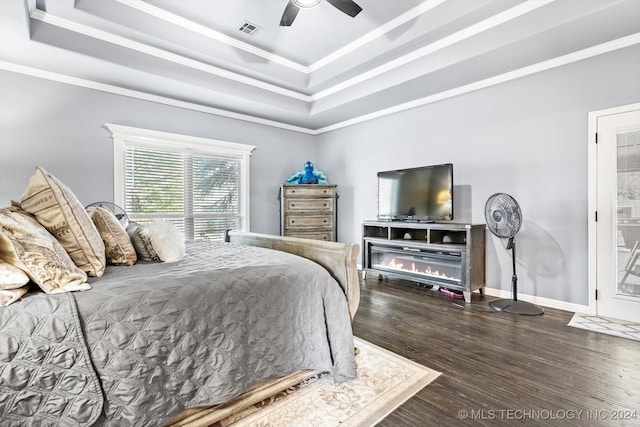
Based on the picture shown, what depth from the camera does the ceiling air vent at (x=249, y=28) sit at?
324 cm

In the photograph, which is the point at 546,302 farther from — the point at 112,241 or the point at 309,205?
the point at 112,241

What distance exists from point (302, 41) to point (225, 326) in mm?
3326

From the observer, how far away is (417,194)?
4.03 meters

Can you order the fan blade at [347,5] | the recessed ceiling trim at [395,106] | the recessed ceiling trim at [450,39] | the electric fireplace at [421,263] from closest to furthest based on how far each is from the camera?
the fan blade at [347,5] → the recessed ceiling trim at [450,39] → the recessed ceiling trim at [395,106] → the electric fireplace at [421,263]

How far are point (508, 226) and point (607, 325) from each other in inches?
44.9

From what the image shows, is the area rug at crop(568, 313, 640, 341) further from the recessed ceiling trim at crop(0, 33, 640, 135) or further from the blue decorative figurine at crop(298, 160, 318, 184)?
the blue decorative figurine at crop(298, 160, 318, 184)

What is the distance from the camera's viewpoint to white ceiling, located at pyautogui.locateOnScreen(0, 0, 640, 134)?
8.83 ft

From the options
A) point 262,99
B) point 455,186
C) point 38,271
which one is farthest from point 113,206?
point 455,186

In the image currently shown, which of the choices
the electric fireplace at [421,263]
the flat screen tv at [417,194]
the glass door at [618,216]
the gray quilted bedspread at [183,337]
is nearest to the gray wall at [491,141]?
the glass door at [618,216]

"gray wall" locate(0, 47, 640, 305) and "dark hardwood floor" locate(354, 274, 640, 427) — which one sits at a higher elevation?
"gray wall" locate(0, 47, 640, 305)

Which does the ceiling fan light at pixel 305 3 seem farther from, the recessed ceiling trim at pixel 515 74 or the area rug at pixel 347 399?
the area rug at pixel 347 399

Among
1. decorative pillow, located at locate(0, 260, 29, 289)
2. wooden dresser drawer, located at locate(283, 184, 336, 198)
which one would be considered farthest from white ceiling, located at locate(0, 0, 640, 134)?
decorative pillow, located at locate(0, 260, 29, 289)

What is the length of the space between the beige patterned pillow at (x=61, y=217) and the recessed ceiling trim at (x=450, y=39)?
3.47 meters

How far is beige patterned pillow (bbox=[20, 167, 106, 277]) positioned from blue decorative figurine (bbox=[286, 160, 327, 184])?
374 cm
